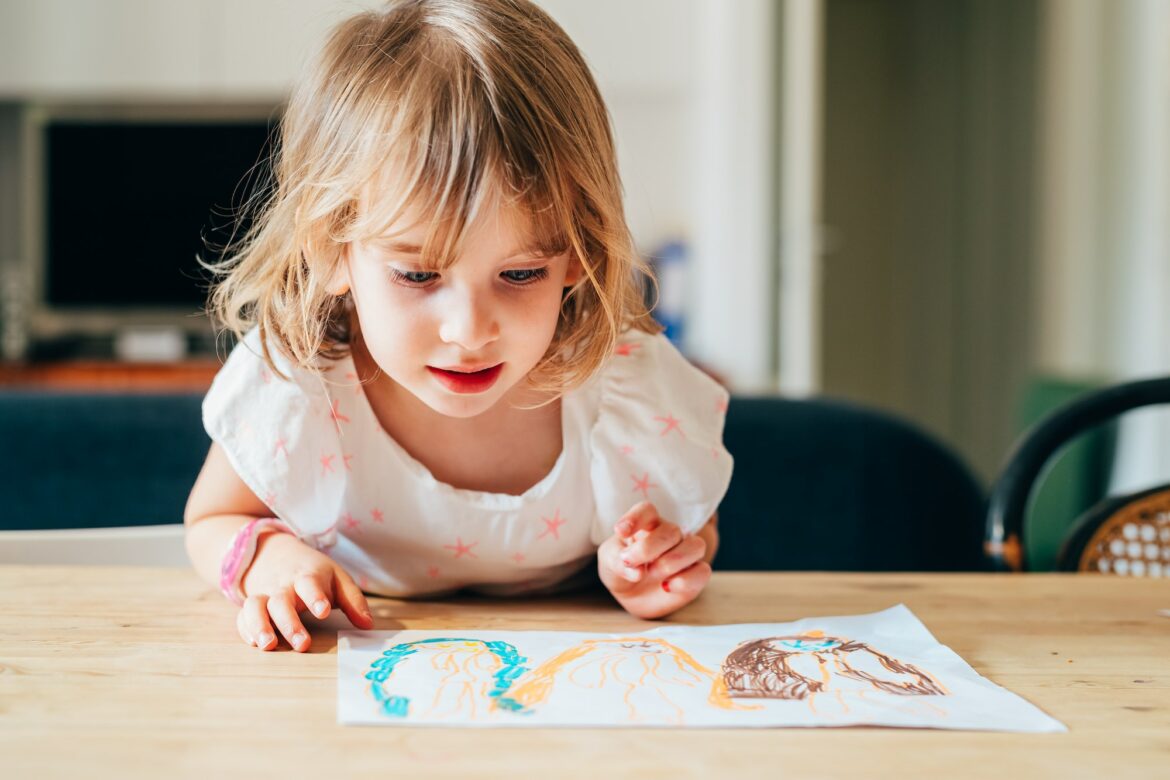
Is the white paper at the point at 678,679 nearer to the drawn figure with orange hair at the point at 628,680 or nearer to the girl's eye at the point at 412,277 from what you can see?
the drawn figure with orange hair at the point at 628,680

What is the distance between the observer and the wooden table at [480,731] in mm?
475

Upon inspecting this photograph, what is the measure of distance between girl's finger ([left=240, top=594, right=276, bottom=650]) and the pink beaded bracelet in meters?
0.05

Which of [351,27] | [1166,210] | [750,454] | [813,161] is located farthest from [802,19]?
[351,27]

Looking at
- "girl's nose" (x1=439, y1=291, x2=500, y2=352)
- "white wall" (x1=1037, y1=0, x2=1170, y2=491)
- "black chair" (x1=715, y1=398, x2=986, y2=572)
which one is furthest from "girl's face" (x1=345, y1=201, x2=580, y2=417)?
"white wall" (x1=1037, y1=0, x2=1170, y2=491)

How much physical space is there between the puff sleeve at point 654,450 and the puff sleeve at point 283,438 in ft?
0.64

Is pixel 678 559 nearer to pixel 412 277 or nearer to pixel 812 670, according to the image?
pixel 812 670

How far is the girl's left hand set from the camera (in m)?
0.73

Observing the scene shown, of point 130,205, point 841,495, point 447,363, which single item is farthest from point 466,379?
point 130,205

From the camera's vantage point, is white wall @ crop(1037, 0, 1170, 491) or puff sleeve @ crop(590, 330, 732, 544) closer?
puff sleeve @ crop(590, 330, 732, 544)

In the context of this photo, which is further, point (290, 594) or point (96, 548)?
point (96, 548)

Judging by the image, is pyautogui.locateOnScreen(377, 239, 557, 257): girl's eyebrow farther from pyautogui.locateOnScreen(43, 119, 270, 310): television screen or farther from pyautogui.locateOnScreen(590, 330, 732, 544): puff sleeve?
pyautogui.locateOnScreen(43, 119, 270, 310): television screen

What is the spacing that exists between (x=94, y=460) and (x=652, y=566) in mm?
911

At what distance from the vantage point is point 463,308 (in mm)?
665

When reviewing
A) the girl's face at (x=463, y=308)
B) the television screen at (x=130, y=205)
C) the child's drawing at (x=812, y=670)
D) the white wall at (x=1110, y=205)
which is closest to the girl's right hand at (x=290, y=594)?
the girl's face at (x=463, y=308)
